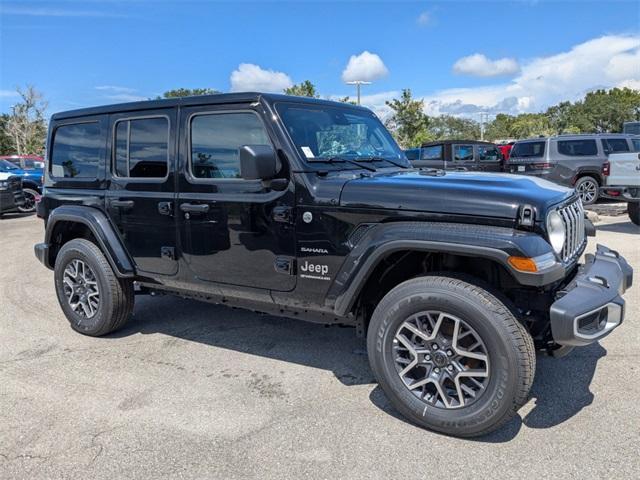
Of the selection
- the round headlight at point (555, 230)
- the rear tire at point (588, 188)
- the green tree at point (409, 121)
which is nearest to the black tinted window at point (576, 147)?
the rear tire at point (588, 188)

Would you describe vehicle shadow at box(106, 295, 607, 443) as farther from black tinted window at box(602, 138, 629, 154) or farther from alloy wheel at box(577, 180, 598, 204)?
black tinted window at box(602, 138, 629, 154)

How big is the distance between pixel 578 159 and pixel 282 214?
38.4ft

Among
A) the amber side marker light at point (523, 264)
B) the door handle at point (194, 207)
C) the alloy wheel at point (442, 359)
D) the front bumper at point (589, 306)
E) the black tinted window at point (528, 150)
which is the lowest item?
the alloy wheel at point (442, 359)

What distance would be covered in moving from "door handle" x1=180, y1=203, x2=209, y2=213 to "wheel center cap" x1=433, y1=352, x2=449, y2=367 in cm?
186

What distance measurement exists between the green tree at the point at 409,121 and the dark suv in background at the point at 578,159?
2333 centimetres

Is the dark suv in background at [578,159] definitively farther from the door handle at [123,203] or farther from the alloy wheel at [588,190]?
the door handle at [123,203]

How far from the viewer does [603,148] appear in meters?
12.8

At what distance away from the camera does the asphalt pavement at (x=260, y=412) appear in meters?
2.67

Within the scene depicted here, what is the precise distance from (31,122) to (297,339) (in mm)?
51118

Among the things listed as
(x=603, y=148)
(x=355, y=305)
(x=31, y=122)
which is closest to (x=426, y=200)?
(x=355, y=305)

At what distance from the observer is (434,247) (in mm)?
2809

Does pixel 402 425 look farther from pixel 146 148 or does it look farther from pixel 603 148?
pixel 603 148

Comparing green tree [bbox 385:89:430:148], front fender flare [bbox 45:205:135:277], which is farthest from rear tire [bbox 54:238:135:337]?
green tree [bbox 385:89:430:148]

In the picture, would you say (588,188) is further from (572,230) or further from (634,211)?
(572,230)
